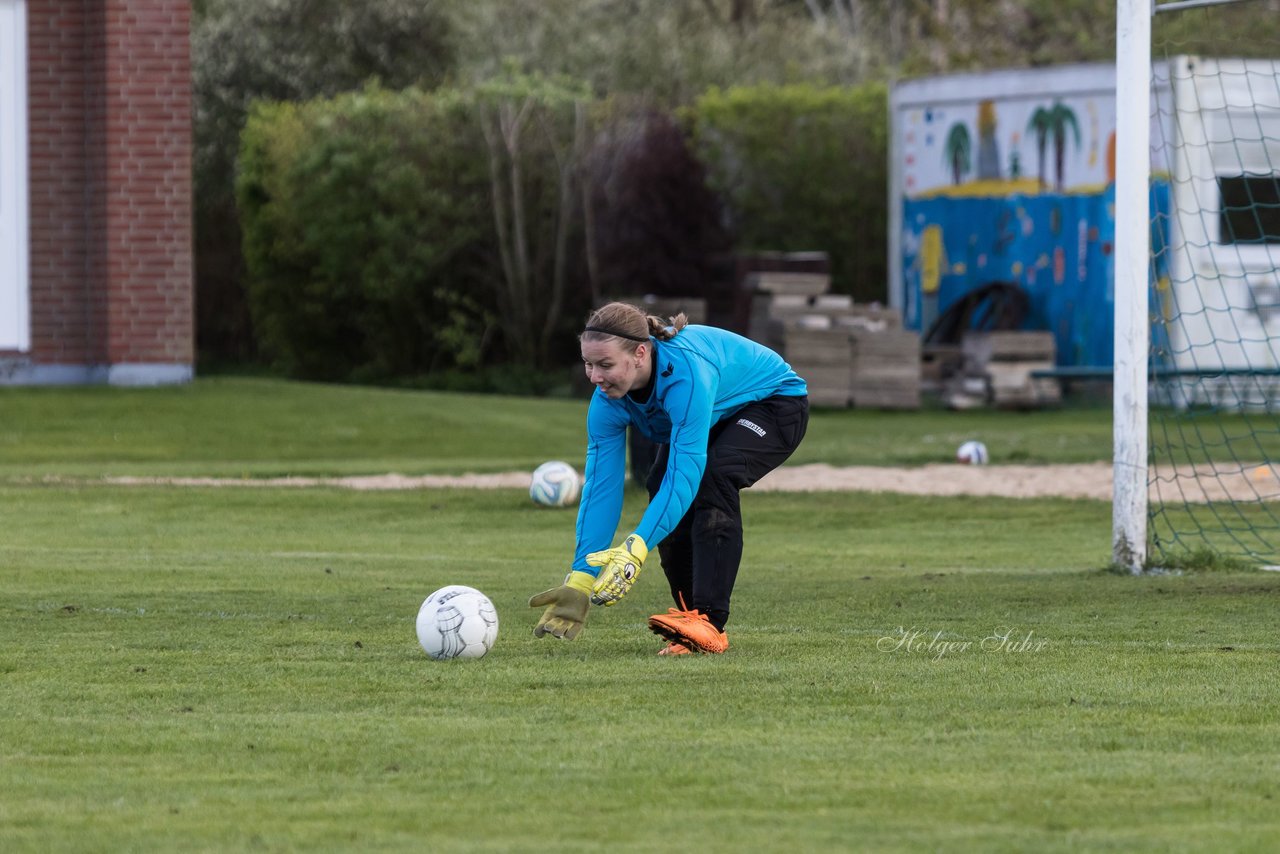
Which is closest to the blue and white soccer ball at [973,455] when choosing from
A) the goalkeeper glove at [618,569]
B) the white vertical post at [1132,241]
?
the white vertical post at [1132,241]

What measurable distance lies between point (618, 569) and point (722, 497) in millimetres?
698

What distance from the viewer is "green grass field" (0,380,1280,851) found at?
16.8 feet

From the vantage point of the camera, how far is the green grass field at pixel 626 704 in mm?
5105


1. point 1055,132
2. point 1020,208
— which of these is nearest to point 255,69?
point 1020,208

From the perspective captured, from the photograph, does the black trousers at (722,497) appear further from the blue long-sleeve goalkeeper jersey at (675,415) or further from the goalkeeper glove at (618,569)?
the goalkeeper glove at (618,569)

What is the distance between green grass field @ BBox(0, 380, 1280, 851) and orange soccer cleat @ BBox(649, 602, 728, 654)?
0.10m

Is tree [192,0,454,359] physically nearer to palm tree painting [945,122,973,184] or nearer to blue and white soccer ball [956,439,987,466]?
palm tree painting [945,122,973,184]

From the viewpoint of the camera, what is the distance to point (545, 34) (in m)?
42.3

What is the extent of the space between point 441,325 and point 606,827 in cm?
2660

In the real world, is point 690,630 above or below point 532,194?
below

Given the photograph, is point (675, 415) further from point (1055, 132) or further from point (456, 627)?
point (1055, 132)

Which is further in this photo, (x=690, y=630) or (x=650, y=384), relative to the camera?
(x=690, y=630)

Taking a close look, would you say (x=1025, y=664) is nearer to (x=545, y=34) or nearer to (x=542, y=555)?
(x=542, y=555)

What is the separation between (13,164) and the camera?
20.8m
